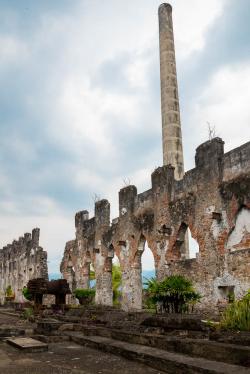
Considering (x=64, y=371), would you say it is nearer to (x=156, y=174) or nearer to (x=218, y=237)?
(x=218, y=237)

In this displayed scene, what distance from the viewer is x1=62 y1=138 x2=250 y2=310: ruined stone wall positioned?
41.1 feet

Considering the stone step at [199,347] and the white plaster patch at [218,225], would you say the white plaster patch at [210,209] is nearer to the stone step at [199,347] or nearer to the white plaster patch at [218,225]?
the white plaster patch at [218,225]

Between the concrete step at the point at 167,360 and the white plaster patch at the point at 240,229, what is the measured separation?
749cm

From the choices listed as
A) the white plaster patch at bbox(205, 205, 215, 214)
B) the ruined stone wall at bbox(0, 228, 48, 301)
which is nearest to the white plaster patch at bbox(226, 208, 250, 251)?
the white plaster patch at bbox(205, 205, 215, 214)

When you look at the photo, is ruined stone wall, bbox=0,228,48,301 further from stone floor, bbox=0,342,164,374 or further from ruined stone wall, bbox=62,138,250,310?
stone floor, bbox=0,342,164,374

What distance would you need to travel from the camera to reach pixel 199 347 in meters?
4.70

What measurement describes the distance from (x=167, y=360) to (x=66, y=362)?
1311mm

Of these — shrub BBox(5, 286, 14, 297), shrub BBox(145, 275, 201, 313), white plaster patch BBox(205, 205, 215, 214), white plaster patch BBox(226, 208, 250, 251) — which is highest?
white plaster patch BBox(205, 205, 215, 214)

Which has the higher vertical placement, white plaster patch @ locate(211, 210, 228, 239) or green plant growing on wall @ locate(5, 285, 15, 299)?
white plaster patch @ locate(211, 210, 228, 239)

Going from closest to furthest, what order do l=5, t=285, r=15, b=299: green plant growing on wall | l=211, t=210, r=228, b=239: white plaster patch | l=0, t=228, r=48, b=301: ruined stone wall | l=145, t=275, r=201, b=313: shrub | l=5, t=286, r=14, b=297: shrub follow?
l=145, t=275, r=201, b=313: shrub < l=211, t=210, r=228, b=239: white plaster patch < l=0, t=228, r=48, b=301: ruined stone wall < l=5, t=285, r=15, b=299: green plant growing on wall < l=5, t=286, r=14, b=297: shrub

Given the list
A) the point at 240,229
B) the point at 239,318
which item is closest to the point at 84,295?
the point at 240,229

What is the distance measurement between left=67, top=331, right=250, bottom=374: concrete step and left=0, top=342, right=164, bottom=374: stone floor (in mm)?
85

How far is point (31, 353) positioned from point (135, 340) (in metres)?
1.44

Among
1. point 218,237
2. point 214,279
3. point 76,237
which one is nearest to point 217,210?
point 218,237
